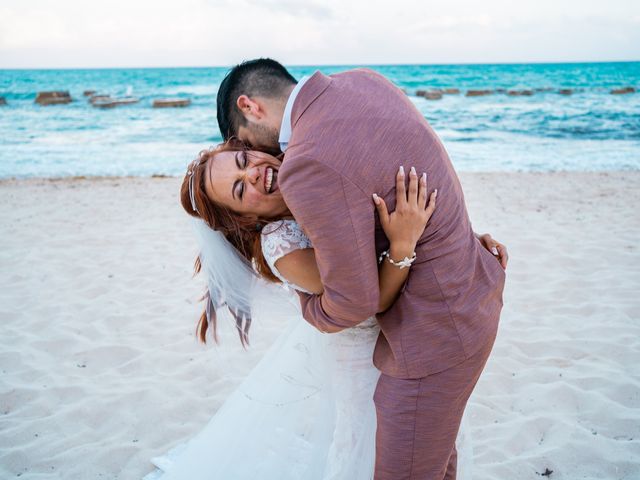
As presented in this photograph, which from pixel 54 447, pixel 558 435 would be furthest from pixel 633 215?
pixel 54 447

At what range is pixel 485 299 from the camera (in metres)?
1.76

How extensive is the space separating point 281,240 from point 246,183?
234 mm

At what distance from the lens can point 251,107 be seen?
1.81 metres

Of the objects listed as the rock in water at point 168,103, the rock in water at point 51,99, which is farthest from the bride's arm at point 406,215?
the rock in water at point 51,99

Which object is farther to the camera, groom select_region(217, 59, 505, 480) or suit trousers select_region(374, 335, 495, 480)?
suit trousers select_region(374, 335, 495, 480)

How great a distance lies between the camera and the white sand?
3053 millimetres

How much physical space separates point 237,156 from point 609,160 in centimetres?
1353

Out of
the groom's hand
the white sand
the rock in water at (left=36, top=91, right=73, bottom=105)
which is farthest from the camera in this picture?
the rock in water at (left=36, top=91, right=73, bottom=105)

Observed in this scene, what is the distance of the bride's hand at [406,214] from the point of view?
1508 mm

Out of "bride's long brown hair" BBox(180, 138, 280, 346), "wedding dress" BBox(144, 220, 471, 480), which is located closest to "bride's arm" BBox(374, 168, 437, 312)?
"bride's long brown hair" BBox(180, 138, 280, 346)

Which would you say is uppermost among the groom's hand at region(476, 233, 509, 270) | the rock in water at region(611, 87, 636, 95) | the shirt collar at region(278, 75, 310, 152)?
the rock in water at region(611, 87, 636, 95)

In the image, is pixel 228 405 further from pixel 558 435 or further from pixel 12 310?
pixel 12 310

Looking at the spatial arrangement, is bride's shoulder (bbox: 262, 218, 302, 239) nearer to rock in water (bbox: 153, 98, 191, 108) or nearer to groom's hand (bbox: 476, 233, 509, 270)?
groom's hand (bbox: 476, 233, 509, 270)

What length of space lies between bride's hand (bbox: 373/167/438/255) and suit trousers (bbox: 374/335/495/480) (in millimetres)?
497
